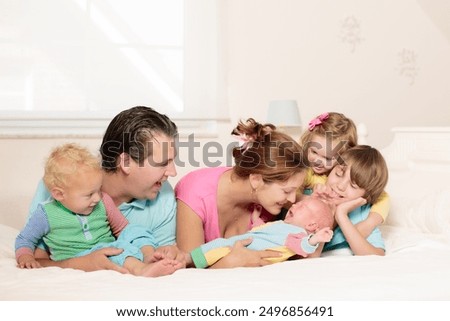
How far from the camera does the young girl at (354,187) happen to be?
1.96 m

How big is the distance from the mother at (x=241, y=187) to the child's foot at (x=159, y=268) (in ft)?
0.71

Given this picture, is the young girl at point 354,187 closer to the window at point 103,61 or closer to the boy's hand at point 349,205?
the boy's hand at point 349,205

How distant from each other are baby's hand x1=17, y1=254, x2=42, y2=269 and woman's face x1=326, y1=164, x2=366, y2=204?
0.94 meters

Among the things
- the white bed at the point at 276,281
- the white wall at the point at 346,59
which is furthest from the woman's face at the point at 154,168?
the white wall at the point at 346,59

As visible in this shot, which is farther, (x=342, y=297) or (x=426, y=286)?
(x=426, y=286)

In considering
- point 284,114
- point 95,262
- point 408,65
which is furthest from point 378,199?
point 408,65

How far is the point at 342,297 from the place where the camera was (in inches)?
54.5

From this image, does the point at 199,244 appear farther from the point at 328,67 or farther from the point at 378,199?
the point at 328,67

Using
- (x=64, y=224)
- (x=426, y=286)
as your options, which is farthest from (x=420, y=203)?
(x=64, y=224)

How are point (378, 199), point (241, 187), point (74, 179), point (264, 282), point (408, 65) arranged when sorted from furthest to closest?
point (408, 65)
point (378, 199)
point (241, 187)
point (74, 179)
point (264, 282)

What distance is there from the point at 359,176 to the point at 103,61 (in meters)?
1.84

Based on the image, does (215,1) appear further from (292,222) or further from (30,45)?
(292,222)

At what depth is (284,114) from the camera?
136 inches

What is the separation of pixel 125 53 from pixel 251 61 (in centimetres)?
73
